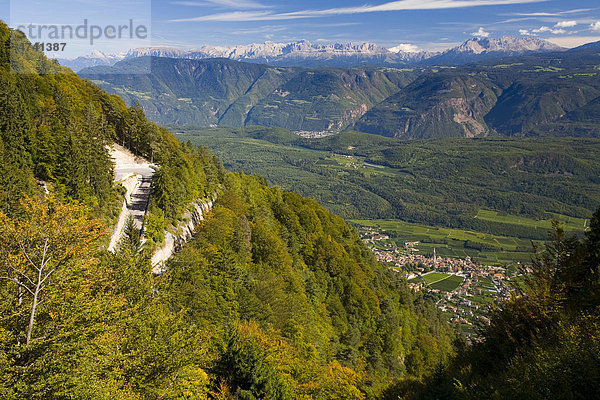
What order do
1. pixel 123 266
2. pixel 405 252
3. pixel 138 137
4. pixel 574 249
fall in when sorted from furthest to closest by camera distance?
pixel 405 252, pixel 138 137, pixel 574 249, pixel 123 266

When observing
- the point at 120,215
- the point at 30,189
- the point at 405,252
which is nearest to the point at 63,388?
Result: the point at 30,189

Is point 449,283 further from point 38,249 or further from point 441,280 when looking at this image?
point 38,249

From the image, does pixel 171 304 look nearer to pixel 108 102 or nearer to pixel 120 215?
pixel 120 215

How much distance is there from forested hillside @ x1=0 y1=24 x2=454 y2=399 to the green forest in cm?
12

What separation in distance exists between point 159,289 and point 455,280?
492ft

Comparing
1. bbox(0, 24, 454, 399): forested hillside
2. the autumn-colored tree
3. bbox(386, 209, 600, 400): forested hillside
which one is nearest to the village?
bbox(0, 24, 454, 399): forested hillside

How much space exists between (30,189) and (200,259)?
1513 cm

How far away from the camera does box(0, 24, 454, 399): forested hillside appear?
46.5ft

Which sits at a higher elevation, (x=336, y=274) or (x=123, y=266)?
(x=123, y=266)

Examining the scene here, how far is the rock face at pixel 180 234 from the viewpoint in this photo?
34.2 meters

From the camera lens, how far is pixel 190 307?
2625 centimetres

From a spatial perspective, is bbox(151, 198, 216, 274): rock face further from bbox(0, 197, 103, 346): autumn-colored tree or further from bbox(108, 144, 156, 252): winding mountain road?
bbox(0, 197, 103, 346): autumn-colored tree

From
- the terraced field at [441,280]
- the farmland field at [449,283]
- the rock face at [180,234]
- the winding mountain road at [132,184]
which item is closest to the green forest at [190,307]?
the rock face at [180,234]

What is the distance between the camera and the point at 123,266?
20062 mm
